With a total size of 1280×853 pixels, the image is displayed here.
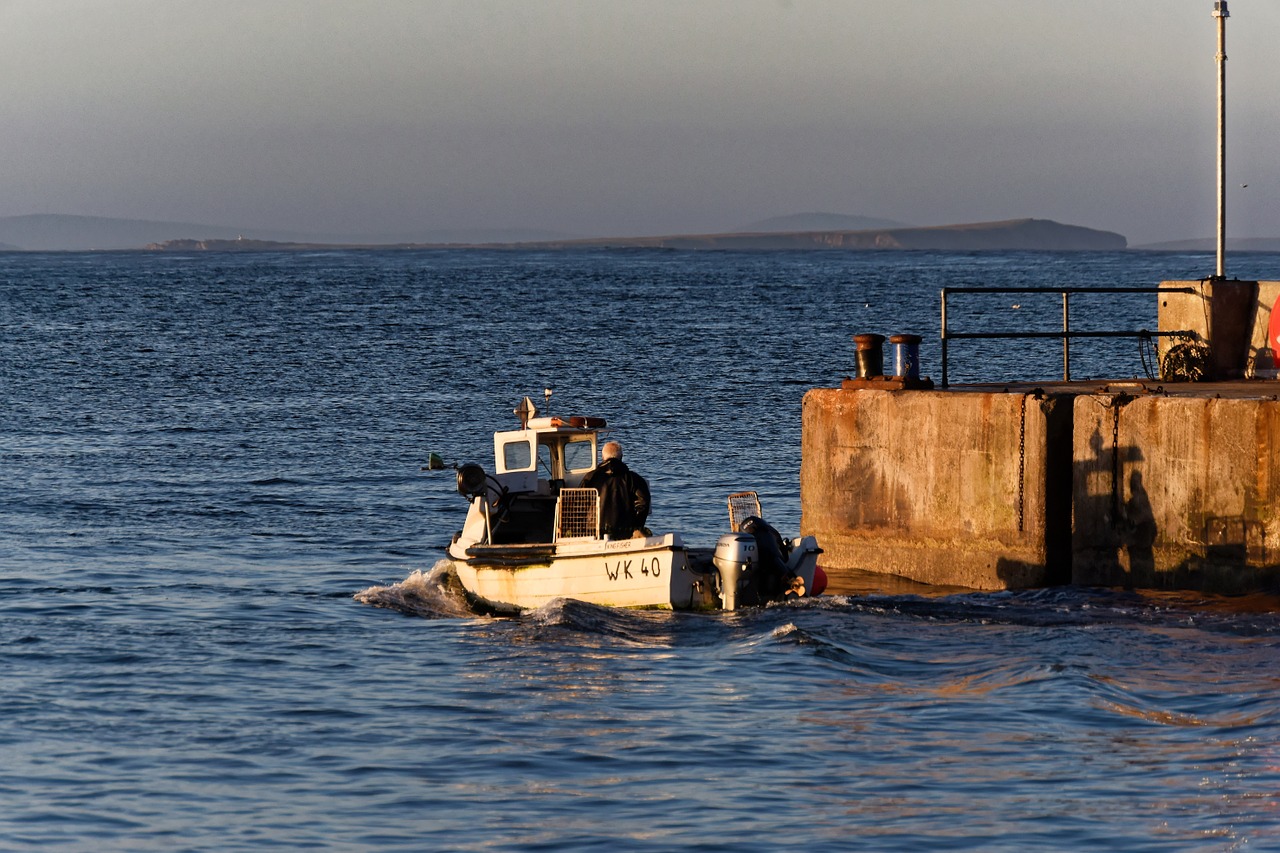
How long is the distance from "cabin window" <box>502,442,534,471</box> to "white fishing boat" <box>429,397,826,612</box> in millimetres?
12

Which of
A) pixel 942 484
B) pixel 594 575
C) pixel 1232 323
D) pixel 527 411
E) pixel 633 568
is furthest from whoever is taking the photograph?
pixel 1232 323

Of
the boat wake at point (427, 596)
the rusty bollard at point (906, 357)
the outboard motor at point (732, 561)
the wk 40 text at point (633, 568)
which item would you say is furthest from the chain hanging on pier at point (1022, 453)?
the boat wake at point (427, 596)

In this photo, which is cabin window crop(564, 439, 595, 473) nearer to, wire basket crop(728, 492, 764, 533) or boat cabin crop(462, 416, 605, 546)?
boat cabin crop(462, 416, 605, 546)

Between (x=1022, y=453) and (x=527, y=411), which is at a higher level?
(x=527, y=411)

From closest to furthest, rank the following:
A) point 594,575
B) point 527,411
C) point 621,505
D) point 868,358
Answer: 1. point 594,575
2. point 621,505
3. point 868,358
4. point 527,411

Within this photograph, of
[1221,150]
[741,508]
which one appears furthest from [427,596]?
[1221,150]

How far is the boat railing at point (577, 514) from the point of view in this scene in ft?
58.6

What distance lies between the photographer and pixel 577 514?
59.0 ft

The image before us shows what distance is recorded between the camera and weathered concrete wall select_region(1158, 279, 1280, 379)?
20172 millimetres

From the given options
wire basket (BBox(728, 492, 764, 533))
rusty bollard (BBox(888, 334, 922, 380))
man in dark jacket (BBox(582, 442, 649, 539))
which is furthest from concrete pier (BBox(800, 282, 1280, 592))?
man in dark jacket (BBox(582, 442, 649, 539))

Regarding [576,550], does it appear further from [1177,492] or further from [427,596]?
[1177,492]

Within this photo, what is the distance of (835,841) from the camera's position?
10633 millimetres

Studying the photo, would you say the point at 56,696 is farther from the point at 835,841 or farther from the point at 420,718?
the point at 835,841

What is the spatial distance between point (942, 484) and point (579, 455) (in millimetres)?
4522
